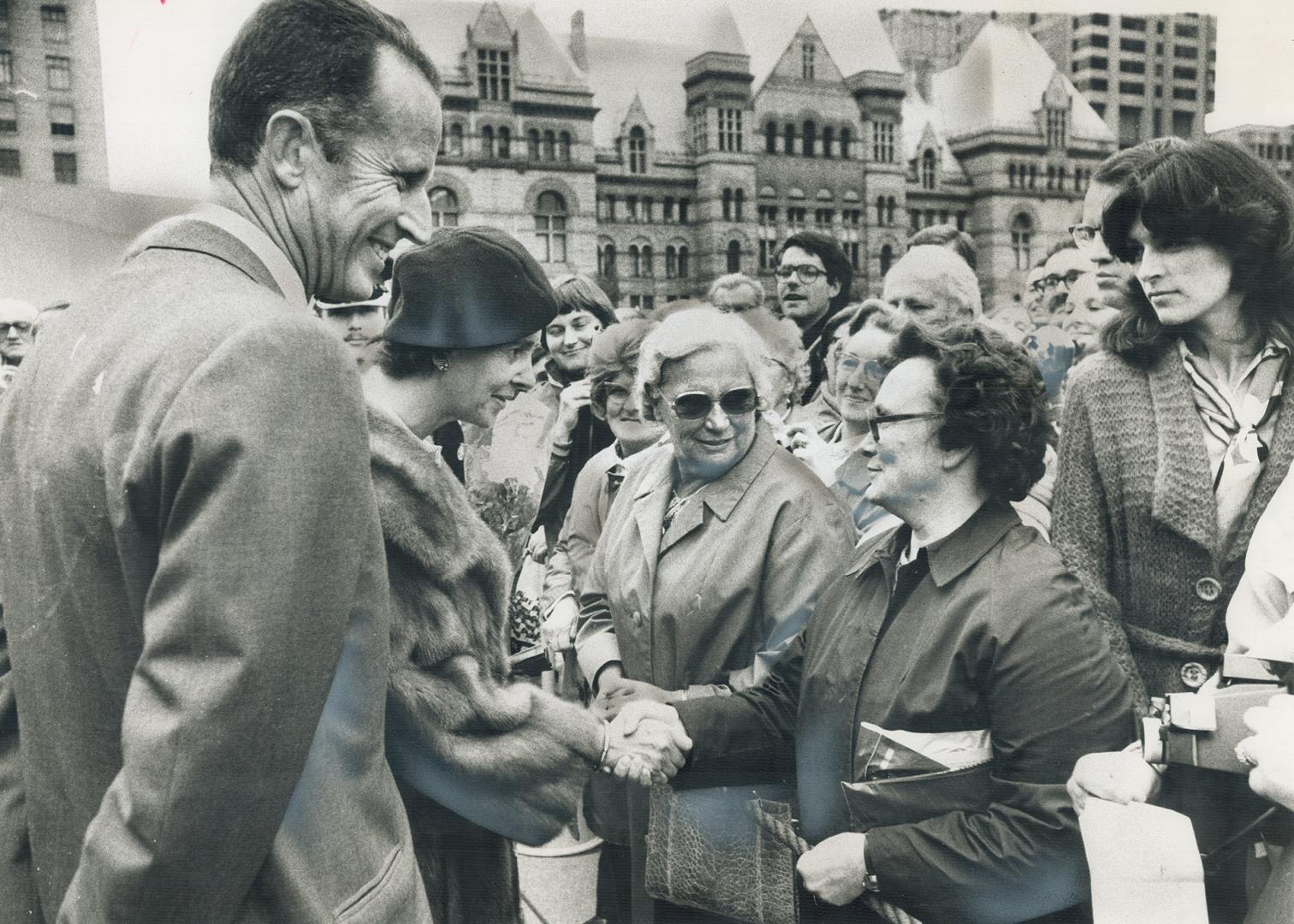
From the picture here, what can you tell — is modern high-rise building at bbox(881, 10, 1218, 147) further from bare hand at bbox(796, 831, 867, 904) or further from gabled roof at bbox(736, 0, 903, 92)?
bare hand at bbox(796, 831, 867, 904)

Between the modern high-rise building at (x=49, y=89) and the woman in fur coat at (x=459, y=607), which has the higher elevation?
the modern high-rise building at (x=49, y=89)

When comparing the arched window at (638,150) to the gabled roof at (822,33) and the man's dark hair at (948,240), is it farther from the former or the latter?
the man's dark hair at (948,240)

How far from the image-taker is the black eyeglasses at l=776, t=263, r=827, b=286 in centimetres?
316

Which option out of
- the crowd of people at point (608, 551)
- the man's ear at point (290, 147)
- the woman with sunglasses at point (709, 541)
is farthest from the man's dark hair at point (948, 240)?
the man's ear at point (290, 147)

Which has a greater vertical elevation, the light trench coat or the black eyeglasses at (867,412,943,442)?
the black eyeglasses at (867,412,943,442)

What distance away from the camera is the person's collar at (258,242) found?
156 centimetres

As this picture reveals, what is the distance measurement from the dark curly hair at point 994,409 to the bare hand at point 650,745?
0.93 metres

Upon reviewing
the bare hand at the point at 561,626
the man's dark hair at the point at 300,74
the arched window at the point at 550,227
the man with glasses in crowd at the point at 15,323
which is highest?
the man's dark hair at the point at 300,74

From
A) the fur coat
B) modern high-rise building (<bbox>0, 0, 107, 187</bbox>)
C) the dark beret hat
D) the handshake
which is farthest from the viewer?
modern high-rise building (<bbox>0, 0, 107, 187</bbox>)

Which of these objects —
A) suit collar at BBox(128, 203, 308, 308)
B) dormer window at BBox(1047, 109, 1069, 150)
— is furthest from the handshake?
dormer window at BBox(1047, 109, 1069, 150)

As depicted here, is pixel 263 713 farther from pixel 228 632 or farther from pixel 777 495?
pixel 777 495

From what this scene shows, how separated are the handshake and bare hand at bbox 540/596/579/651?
382mm

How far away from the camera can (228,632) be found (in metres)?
1.25

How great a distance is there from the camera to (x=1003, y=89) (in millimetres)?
3209
